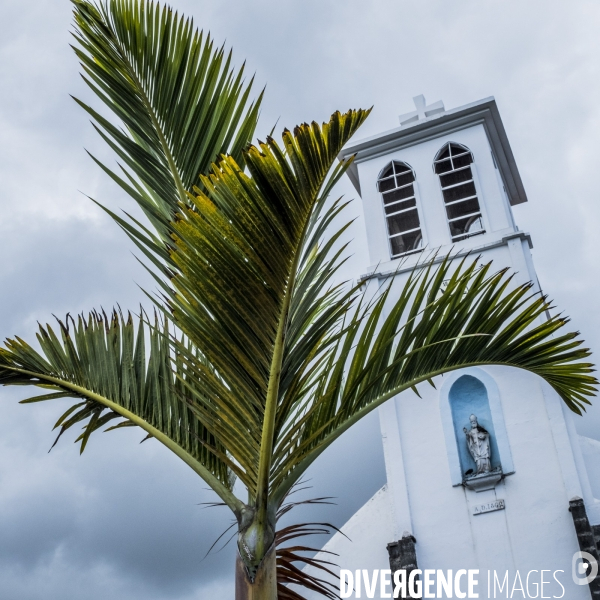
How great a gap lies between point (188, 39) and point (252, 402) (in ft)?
6.63

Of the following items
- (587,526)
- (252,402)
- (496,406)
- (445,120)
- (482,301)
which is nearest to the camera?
(252,402)

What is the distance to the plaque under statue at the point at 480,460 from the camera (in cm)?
1165

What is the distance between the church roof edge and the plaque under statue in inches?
235

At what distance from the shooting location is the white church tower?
434 inches

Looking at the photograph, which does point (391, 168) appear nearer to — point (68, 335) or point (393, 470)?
point (393, 470)

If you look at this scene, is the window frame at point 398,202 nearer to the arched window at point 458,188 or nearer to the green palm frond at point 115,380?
the arched window at point 458,188

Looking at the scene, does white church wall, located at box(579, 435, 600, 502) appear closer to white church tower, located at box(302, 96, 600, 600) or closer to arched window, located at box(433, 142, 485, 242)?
white church tower, located at box(302, 96, 600, 600)

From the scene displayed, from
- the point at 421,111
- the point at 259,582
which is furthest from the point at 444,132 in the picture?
the point at 259,582

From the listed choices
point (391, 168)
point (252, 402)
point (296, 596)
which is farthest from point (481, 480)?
point (252, 402)

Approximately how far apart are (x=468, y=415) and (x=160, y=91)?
31.7ft

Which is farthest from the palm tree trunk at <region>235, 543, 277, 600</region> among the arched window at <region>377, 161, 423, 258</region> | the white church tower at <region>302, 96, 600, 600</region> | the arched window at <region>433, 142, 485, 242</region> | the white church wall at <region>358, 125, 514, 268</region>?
the arched window at <region>377, 161, 423, 258</region>

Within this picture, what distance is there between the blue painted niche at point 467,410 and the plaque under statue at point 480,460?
0.26ft

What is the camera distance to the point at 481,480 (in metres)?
11.7

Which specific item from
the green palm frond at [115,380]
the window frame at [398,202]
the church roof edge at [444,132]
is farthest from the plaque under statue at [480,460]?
the green palm frond at [115,380]
